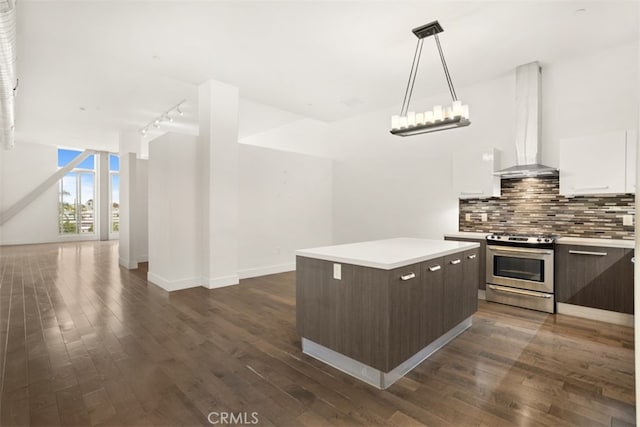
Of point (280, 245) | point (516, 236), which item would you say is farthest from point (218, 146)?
point (516, 236)

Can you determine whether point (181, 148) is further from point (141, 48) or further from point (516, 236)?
point (516, 236)

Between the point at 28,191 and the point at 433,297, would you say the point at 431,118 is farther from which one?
the point at 28,191

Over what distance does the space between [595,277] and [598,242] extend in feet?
1.27

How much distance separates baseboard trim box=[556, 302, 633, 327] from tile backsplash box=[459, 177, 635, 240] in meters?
0.93

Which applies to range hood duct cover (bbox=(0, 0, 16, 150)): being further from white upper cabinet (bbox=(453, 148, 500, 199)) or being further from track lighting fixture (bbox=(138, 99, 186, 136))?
white upper cabinet (bbox=(453, 148, 500, 199))

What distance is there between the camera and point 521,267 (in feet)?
13.3

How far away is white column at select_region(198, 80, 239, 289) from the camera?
496 centimetres

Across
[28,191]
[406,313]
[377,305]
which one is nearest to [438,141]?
[406,313]

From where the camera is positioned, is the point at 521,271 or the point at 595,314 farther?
the point at 521,271

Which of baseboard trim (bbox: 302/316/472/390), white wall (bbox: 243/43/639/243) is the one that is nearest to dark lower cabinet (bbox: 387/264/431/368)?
baseboard trim (bbox: 302/316/472/390)

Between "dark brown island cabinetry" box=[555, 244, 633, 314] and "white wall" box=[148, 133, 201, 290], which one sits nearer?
"dark brown island cabinetry" box=[555, 244, 633, 314]

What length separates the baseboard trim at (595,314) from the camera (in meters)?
3.45

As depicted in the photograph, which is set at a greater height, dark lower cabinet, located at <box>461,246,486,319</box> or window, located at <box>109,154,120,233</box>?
window, located at <box>109,154,120,233</box>

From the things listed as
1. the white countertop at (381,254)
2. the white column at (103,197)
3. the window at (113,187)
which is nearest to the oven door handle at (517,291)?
the white countertop at (381,254)
